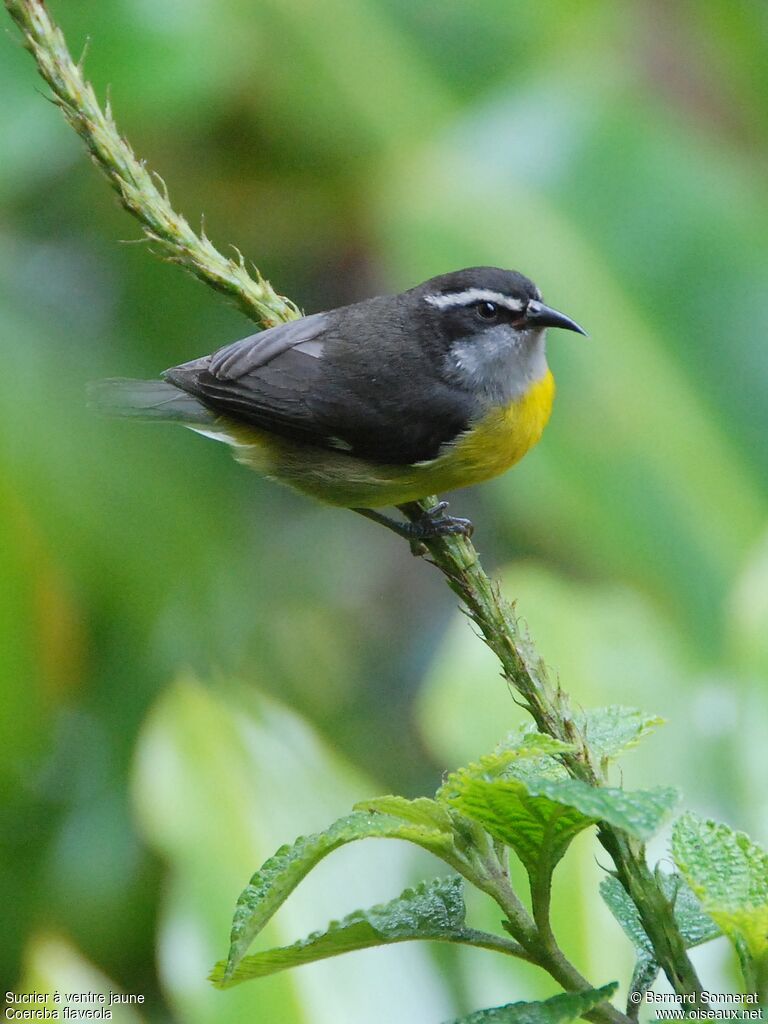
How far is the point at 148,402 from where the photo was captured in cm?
319

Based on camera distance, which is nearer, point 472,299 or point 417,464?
point 417,464

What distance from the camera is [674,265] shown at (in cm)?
419

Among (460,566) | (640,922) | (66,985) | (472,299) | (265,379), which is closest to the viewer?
(640,922)

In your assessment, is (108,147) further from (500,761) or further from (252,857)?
(252,857)

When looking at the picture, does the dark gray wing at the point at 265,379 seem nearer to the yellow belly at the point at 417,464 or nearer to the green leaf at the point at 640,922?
the yellow belly at the point at 417,464

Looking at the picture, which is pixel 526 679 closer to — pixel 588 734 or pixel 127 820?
pixel 588 734

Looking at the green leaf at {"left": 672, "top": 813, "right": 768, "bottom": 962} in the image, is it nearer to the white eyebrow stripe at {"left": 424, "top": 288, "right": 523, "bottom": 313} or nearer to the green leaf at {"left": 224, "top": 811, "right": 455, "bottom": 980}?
the green leaf at {"left": 224, "top": 811, "right": 455, "bottom": 980}

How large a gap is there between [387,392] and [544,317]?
46 centimetres

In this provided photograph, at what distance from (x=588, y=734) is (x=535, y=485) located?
2.35 meters

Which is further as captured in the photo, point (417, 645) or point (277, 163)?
point (417, 645)

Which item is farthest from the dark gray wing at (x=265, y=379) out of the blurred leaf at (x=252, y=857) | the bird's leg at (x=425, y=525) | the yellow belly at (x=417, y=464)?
the blurred leaf at (x=252, y=857)

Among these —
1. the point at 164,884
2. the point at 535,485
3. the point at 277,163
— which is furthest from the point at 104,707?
the point at 277,163

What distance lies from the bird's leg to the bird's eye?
0.57 m

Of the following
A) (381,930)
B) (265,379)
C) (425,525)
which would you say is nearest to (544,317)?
(265,379)
